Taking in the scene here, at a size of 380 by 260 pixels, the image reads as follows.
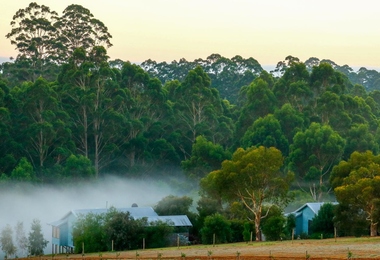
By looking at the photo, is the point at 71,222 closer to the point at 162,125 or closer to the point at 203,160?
the point at 203,160

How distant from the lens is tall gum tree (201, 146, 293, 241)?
74938 millimetres

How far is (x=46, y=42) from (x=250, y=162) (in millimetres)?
73989

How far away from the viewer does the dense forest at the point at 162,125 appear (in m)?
109

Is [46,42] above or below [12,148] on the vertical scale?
above

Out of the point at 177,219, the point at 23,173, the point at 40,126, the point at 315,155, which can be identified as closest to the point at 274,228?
the point at 177,219

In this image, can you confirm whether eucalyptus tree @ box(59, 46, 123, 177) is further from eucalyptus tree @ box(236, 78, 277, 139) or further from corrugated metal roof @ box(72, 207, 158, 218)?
corrugated metal roof @ box(72, 207, 158, 218)

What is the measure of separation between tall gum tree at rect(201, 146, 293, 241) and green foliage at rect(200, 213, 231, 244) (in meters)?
2.57

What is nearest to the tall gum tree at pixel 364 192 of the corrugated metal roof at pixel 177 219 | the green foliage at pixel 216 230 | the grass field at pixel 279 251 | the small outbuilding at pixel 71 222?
the grass field at pixel 279 251

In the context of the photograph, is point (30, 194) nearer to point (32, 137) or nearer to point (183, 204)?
point (32, 137)

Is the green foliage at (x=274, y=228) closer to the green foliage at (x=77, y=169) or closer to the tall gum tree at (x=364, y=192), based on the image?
the tall gum tree at (x=364, y=192)

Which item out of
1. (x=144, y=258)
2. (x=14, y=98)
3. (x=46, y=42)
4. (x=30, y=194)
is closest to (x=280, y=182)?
(x=144, y=258)

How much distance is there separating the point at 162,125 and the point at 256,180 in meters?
48.7

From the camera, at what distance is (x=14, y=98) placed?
11400 cm

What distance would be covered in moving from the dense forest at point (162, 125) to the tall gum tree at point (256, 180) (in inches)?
856
